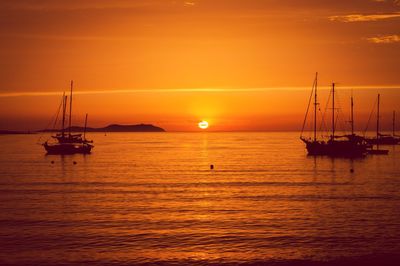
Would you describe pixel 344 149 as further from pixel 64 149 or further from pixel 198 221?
pixel 198 221

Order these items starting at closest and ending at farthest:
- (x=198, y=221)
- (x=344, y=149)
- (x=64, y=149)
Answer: (x=198, y=221), (x=344, y=149), (x=64, y=149)

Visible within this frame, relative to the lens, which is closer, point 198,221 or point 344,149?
point 198,221

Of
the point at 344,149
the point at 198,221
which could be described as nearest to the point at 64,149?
the point at 344,149

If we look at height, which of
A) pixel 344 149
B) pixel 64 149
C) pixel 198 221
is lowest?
pixel 198 221

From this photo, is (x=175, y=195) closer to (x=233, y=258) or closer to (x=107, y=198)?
(x=107, y=198)

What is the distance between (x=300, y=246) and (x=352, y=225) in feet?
26.3

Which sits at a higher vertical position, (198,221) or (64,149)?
(64,149)

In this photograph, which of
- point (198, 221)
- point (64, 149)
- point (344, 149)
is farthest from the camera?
point (64, 149)

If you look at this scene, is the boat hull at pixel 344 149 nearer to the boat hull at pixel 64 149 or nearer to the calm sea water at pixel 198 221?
the calm sea water at pixel 198 221

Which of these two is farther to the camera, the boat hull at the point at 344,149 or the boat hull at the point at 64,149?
the boat hull at the point at 64,149

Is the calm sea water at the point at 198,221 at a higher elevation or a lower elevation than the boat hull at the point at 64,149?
lower

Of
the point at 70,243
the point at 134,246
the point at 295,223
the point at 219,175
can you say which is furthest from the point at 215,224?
the point at 219,175

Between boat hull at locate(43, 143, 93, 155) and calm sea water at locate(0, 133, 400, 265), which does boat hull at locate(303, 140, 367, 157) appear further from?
boat hull at locate(43, 143, 93, 155)

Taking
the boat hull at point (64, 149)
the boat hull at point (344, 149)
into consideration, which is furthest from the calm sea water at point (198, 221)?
the boat hull at point (64, 149)
